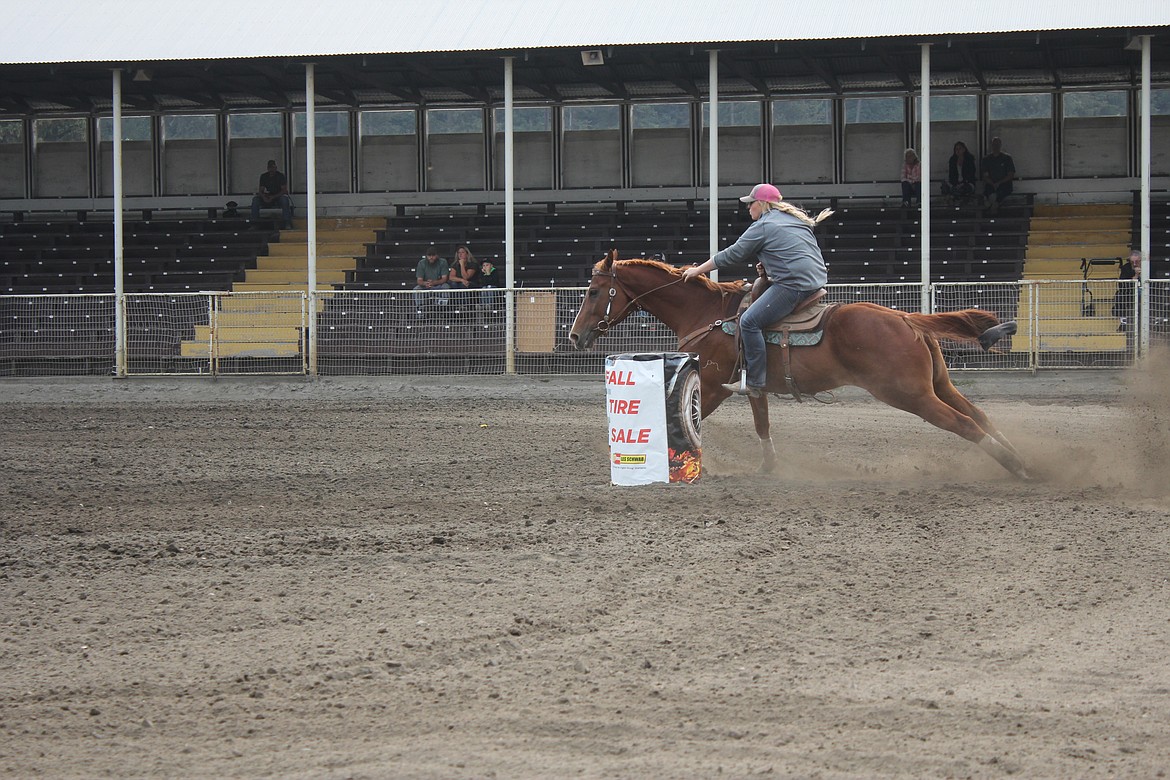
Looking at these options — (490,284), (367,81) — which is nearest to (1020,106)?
(490,284)

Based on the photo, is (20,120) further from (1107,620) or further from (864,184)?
(1107,620)

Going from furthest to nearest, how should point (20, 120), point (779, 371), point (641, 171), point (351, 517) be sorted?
point (20, 120) < point (641, 171) < point (779, 371) < point (351, 517)

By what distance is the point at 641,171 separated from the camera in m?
29.0

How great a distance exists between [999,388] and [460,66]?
1231 cm

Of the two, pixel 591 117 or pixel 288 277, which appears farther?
pixel 591 117

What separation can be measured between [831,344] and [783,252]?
32.0 inches

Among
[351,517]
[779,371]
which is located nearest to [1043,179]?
[779,371]

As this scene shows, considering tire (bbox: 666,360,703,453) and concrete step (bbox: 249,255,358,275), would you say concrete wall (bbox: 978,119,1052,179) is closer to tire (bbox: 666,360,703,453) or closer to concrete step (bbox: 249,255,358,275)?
concrete step (bbox: 249,255,358,275)

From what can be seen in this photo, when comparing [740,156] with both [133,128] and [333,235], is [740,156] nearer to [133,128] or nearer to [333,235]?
[333,235]

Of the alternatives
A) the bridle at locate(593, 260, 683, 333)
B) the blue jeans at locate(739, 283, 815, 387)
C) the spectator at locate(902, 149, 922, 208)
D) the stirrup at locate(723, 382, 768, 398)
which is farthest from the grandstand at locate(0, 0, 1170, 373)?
the blue jeans at locate(739, 283, 815, 387)

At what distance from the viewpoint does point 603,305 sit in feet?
34.7

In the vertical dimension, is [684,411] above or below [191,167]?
below

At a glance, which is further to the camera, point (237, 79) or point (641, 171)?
point (641, 171)

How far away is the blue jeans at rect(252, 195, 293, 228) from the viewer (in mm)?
27719
